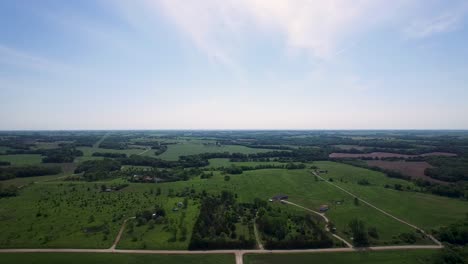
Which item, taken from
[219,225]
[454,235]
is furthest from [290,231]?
[454,235]

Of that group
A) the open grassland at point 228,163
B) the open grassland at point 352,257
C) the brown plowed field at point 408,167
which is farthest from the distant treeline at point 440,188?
the open grassland at point 228,163

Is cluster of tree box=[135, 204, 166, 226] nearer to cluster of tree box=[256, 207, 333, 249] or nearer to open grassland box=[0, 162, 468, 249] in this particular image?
open grassland box=[0, 162, 468, 249]

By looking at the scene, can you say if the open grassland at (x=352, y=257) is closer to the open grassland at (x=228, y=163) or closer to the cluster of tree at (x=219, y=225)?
the cluster of tree at (x=219, y=225)

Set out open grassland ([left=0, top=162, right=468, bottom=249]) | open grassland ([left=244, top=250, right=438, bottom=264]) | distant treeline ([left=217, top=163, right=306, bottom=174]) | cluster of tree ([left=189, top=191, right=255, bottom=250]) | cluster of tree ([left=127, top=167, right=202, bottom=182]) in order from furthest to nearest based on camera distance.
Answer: distant treeline ([left=217, top=163, right=306, bottom=174])
cluster of tree ([left=127, top=167, right=202, bottom=182])
open grassland ([left=0, top=162, right=468, bottom=249])
cluster of tree ([left=189, top=191, right=255, bottom=250])
open grassland ([left=244, top=250, right=438, bottom=264])

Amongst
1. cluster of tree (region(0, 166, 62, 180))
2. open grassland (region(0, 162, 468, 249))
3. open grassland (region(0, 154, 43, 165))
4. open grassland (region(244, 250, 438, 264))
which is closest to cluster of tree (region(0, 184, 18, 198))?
open grassland (region(0, 162, 468, 249))

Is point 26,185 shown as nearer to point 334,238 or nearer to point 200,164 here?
point 200,164

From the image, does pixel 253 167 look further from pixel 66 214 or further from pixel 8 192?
pixel 8 192
